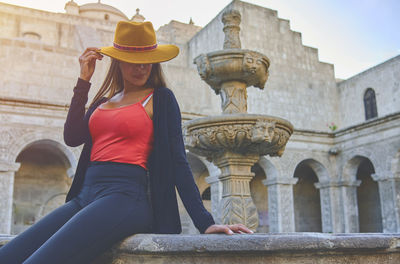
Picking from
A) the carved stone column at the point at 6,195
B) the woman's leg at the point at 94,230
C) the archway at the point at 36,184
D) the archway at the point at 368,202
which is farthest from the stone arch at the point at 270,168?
the woman's leg at the point at 94,230

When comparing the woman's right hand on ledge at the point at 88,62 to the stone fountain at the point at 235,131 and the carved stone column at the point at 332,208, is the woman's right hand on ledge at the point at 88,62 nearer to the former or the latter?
the stone fountain at the point at 235,131

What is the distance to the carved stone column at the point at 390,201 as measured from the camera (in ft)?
41.6

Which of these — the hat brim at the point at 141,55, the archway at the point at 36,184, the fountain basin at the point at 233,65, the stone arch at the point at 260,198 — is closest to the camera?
the hat brim at the point at 141,55

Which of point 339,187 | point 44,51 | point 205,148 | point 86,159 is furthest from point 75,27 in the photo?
point 86,159

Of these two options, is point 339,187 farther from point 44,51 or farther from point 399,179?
point 44,51

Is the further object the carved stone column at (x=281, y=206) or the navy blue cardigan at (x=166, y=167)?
the carved stone column at (x=281, y=206)

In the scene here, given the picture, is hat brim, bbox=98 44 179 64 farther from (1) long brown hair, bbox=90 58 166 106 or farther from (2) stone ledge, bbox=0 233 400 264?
(2) stone ledge, bbox=0 233 400 264

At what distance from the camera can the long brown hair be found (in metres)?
2.27

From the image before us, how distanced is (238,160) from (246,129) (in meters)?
0.59

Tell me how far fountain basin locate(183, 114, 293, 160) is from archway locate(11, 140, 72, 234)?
8.78m

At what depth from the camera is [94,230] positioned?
5.56ft

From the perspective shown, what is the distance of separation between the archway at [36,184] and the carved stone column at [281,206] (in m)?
6.32

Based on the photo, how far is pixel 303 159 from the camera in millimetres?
14648

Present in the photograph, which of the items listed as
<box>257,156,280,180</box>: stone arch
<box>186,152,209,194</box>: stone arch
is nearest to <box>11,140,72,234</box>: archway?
<box>186,152,209,194</box>: stone arch
